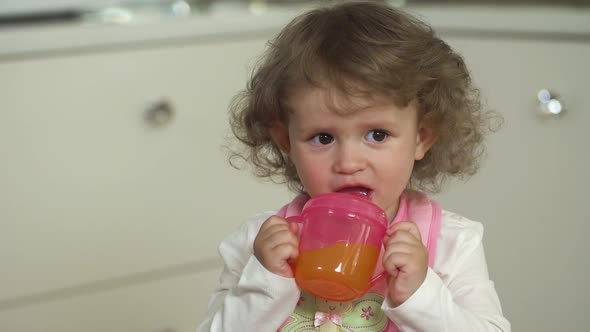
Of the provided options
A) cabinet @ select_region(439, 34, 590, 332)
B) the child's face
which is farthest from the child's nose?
cabinet @ select_region(439, 34, 590, 332)

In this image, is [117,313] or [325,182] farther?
[117,313]

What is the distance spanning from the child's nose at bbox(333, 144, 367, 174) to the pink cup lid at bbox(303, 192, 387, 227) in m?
0.04

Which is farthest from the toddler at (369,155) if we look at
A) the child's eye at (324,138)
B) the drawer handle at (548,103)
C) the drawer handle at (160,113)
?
the drawer handle at (160,113)

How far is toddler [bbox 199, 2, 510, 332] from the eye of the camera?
3.18 ft

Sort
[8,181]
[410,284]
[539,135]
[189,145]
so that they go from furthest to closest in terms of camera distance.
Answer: [189,145], [8,181], [539,135], [410,284]

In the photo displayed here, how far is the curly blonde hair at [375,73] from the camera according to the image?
983 millimetres

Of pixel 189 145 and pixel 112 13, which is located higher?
pixel 112 13

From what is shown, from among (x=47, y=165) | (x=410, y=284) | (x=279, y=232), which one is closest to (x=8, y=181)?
(x=47, y=165)

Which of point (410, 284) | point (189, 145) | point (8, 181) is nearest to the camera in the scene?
point (410, 284)

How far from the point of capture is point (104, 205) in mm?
1759

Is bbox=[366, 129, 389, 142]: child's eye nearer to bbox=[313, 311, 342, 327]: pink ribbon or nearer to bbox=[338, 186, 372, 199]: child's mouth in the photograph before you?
bbox=[338, 186, 372, 199]: child's mouth

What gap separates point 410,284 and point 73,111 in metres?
0.94

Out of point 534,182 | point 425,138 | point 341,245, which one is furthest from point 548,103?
point 341,245

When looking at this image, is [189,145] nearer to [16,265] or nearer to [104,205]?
[104,205]
